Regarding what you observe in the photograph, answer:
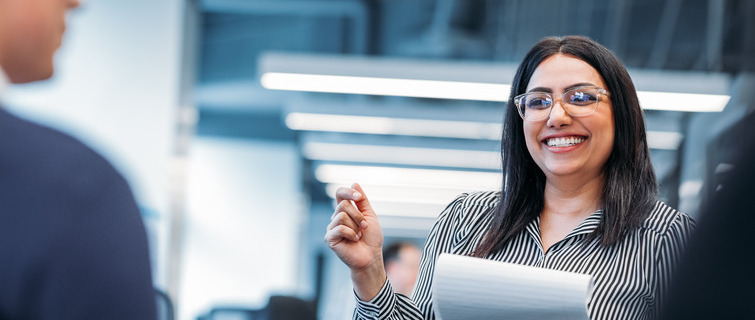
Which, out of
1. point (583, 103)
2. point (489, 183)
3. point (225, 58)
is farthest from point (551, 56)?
point (225, 58)

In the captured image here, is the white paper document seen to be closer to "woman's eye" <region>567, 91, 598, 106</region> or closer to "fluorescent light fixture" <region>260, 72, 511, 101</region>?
"woman's eye" <region>567, 91, 598, 106</region>

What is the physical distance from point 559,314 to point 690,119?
16.9 ft

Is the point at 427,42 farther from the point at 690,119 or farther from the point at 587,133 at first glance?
the point at 587,133

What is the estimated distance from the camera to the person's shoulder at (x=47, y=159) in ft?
2.61

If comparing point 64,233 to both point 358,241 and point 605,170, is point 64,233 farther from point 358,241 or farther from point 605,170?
point 605,170

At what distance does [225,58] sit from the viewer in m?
12.2

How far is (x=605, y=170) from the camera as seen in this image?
1961mm

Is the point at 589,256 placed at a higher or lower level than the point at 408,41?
lower

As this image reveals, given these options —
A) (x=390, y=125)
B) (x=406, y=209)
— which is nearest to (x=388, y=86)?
(x=390, y=125)

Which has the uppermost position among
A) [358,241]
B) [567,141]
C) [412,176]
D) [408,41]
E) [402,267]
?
[408,41]

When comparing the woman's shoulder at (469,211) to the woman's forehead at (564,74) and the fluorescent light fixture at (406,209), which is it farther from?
the fluorescent light fixture at (406,209)

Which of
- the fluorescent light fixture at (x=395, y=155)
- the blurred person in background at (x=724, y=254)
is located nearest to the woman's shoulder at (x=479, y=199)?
the blurred person in background at (x=724, y=254)

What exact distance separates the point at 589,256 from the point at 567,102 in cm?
32

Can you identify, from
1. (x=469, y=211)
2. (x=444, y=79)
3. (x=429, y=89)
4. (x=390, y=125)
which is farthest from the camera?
(x=390, y=125)
